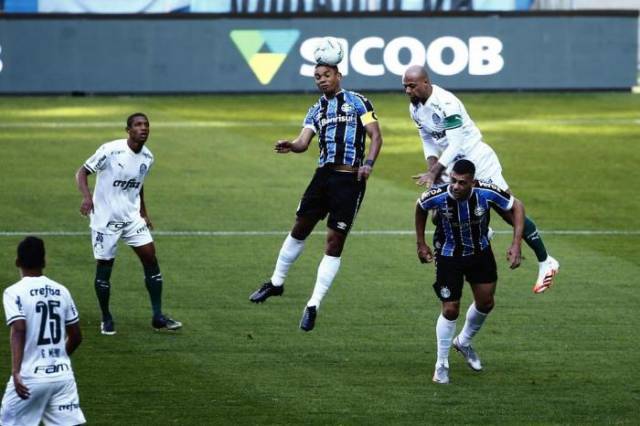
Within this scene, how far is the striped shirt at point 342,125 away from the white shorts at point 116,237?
192 centimetres

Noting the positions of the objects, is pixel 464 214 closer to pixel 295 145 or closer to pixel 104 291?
pixel 295 145

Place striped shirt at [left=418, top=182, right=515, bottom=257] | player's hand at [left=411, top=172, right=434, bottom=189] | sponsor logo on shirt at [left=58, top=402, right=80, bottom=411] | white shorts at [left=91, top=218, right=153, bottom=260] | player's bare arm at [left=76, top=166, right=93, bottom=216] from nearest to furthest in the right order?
sponsor logo on shirt at [left=58, top=402, right=80, bottom=411] → striped shirt at [left=418, top=182, right=515, bottom=257] → player's hand at [left=411, top=172, right=434, bottom=189] → player's bare arm at [left=76, top=166, right=93, bottom=216] → white shorts at [left=91, top=218, right=153, bottom=260]

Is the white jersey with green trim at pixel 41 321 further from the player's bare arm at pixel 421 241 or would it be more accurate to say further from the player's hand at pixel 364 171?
the player's hand at pixel 364 171

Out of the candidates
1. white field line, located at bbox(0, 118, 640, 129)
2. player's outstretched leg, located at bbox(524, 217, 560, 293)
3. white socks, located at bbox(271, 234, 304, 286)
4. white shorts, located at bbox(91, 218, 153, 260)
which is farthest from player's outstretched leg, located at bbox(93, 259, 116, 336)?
white field line, located at bbox(0, 118, 640, 129)

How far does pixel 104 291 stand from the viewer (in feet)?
46.9

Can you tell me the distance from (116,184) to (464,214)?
3.77 meters

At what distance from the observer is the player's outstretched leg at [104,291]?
47.0ft

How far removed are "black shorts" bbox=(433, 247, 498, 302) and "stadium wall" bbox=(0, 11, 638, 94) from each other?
2487cm

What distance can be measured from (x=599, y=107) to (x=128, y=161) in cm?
2301

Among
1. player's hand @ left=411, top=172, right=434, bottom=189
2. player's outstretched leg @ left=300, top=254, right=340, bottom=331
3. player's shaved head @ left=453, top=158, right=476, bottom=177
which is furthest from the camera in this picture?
player's outstretched leg @ left=300, top=254, right=340, bottom=331

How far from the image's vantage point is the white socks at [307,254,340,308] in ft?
46.7

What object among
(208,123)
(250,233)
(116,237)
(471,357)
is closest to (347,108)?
(116,237)

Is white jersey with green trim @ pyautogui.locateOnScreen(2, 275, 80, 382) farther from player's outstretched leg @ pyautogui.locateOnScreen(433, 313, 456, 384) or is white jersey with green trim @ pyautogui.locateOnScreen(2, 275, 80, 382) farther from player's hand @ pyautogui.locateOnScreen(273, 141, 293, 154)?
player's hand @ pyautogui.locateOnScreen(273, 141, 293, 154)

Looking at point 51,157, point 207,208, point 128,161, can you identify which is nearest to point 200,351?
point 128,161
